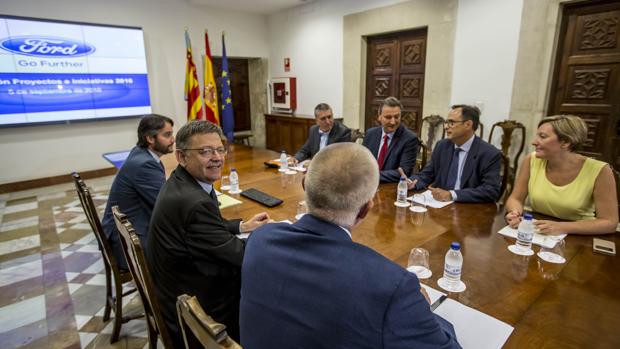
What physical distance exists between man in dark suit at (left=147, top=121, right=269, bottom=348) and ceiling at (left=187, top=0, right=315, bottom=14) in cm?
505

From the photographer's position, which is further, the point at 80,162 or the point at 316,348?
the point at 80,162

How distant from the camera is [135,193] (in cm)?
193

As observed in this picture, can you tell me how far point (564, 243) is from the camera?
143 centimetres

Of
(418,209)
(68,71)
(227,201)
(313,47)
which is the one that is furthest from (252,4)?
(418,209)

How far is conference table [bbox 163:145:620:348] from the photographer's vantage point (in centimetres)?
94

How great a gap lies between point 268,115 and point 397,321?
6192 mm

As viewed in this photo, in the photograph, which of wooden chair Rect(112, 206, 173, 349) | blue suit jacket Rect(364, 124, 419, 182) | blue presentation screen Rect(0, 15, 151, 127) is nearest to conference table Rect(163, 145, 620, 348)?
wooden chair Rect(112, 206, 173, 349)

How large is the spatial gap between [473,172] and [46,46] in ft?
18.0

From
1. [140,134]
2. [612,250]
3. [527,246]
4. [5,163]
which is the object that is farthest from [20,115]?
[612,250]

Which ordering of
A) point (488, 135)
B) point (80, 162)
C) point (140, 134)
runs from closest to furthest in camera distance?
point (140, 134), point (488, 135), point (80, 162)

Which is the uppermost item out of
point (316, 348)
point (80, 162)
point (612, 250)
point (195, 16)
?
point (195, 16)

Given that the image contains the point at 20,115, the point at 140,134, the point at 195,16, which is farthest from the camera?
the point at 195,16

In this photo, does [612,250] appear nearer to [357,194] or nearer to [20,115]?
[357,194]

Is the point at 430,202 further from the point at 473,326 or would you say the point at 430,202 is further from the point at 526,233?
the point at 473,326
